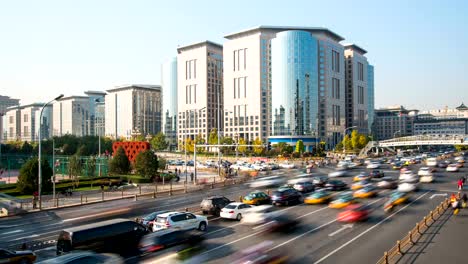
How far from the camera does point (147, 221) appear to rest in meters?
25.7

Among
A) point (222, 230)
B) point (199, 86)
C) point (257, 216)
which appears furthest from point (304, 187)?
point (199, 86)

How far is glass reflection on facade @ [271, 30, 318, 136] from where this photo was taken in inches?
5487

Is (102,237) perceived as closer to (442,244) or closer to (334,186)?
(442,244)

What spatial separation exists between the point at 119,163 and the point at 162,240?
4301 cm

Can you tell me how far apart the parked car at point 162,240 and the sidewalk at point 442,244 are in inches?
424

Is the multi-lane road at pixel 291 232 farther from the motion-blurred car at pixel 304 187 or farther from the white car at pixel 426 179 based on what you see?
the white car at pixel 426 179

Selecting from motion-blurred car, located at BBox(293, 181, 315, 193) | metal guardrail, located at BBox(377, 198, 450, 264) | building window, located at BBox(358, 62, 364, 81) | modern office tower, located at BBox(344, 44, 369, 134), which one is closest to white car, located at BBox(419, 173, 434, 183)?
motion-blurred car, located at BBox(293, 181, 315, 193)

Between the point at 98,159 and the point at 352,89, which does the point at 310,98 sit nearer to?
the point at 352,89

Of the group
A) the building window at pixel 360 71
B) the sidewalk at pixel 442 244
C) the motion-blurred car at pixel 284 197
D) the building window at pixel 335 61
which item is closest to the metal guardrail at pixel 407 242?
the sidewalk at pixel 442 244

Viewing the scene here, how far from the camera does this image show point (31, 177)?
43656 millimetres

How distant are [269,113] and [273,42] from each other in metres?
25.9

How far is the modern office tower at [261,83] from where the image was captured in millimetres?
151000

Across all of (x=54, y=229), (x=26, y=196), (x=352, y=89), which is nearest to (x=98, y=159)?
(x=26, y=196)

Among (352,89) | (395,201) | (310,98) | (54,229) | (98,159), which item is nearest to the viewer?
(54,229)
